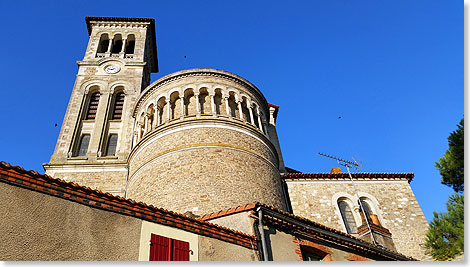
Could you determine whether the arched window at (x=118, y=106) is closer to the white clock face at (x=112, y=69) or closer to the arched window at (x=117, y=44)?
the white clock face at (x=112, y=69)

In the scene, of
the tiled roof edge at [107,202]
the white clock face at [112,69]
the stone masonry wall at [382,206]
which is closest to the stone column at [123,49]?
the white clock face at [112,69]

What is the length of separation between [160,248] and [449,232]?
6091mm

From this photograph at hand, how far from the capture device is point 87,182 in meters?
19.3

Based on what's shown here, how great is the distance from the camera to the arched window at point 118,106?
82.7ft

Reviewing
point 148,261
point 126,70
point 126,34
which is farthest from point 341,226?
point 126,34

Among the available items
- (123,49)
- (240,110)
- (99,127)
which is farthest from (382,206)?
(123,49)

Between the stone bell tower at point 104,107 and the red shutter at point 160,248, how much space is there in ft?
37.1

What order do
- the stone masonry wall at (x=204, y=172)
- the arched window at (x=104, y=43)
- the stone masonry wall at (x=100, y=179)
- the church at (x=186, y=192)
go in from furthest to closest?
→ the arched window at (x=104, y=43), the stone masonry wall at (x=100, y=179), the stone masonry wall at (x=204, y=172), the church at (x=186, y=192)

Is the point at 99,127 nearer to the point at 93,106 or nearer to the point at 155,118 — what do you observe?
the point at 93,106

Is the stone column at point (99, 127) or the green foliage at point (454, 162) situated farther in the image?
the stone column at point (99, 127)

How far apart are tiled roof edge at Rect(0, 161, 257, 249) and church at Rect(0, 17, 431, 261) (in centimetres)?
2

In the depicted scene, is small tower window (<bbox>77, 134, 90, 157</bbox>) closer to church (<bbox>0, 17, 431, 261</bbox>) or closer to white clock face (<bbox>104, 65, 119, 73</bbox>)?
church (<bbox>0, 17, 431, 261</bbox>)

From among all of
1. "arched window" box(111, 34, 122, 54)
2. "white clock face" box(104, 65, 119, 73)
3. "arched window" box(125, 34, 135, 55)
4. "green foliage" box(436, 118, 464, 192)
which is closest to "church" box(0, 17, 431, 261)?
"white clock face" box(104, 65, 119, 73)

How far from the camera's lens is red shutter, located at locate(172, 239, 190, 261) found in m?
7.90
